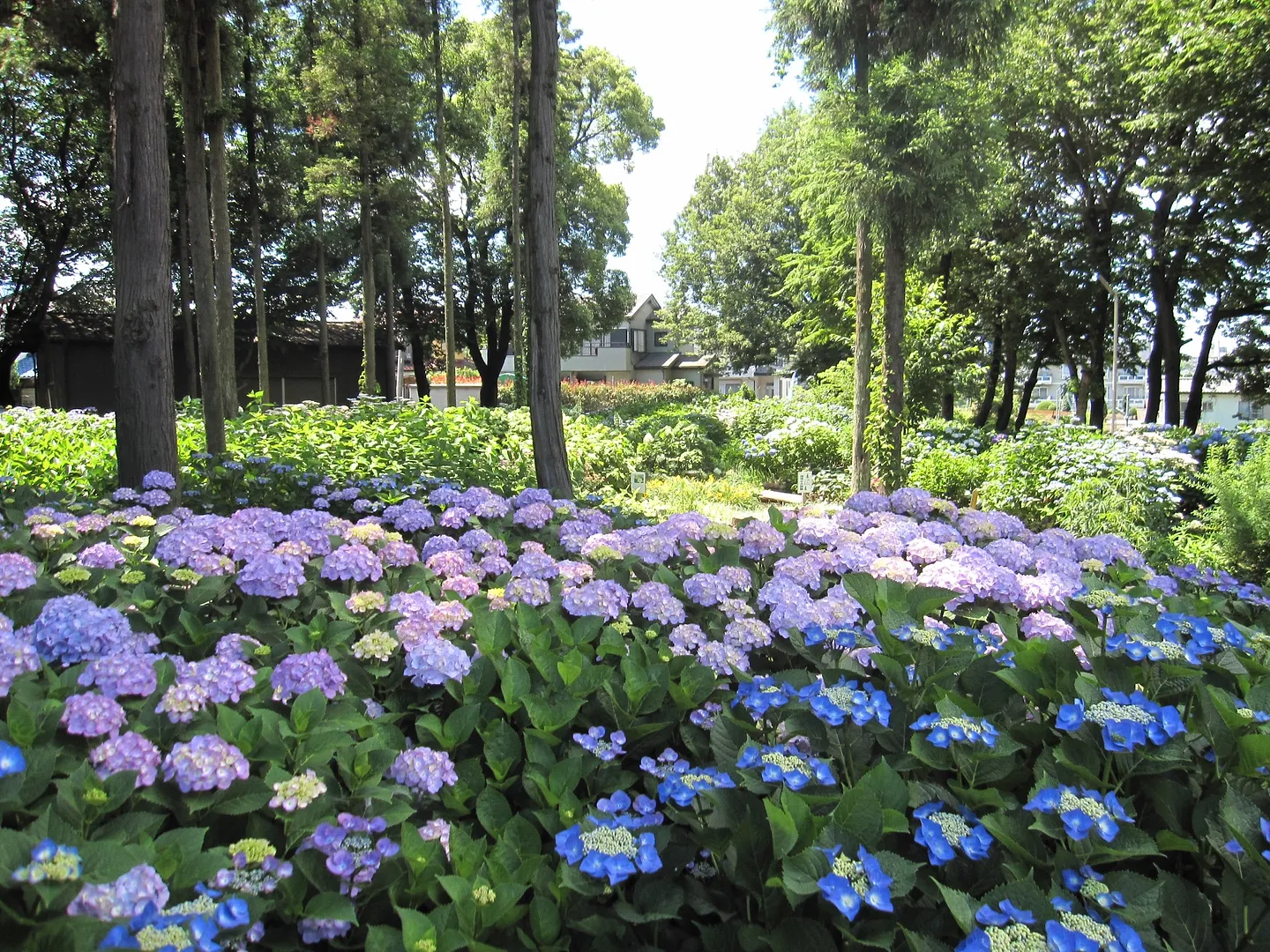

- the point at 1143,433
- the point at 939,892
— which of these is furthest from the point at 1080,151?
the point at 939,892

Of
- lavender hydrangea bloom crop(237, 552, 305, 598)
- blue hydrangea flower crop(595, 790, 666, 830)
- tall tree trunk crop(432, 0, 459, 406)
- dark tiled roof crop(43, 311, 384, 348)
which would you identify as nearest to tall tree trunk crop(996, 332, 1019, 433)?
tall tree trunk crop(432, 0, 459, 406)

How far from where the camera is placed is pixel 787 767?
1.24m

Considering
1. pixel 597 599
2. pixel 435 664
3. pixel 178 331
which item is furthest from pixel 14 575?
pixel 178 331

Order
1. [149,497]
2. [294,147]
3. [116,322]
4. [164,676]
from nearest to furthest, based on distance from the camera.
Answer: [164,676], [149,497], [116,322], [294,147]

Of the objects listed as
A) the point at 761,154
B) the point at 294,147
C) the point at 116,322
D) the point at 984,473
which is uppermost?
the point at 761,154

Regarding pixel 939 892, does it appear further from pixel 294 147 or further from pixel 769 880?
pixel 294 147

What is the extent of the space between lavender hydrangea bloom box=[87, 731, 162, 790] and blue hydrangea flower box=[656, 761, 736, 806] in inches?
29.5

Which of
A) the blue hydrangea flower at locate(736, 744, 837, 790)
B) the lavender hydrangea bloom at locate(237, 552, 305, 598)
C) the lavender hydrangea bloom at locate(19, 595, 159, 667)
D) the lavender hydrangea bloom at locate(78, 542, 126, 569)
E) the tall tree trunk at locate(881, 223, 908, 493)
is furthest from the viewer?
the tall tree trunk at locate(881, 223, 908, 493)

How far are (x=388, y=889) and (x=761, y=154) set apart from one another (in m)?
36.8

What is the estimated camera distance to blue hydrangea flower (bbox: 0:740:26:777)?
1.02 m

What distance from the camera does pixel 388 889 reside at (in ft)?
3.68

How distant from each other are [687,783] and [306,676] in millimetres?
728

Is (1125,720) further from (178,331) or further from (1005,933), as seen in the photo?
(178,331)

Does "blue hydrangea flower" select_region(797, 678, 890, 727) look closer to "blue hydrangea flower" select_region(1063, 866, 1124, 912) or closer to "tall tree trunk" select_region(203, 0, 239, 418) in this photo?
"blue hydrangea flower" select_region(1063, 866, 1124, 912)
